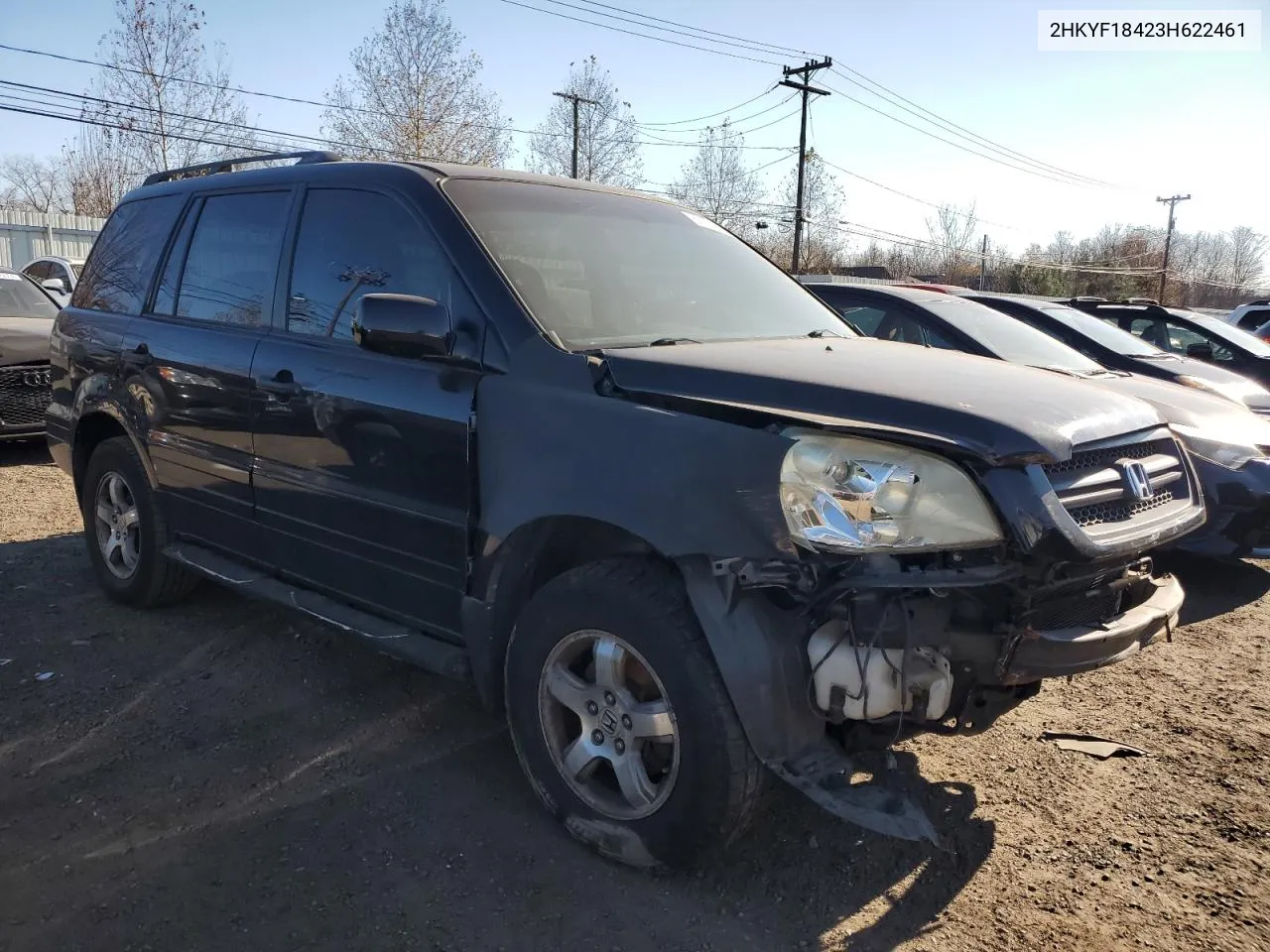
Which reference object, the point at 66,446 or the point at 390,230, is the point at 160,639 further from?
the point at 390,230

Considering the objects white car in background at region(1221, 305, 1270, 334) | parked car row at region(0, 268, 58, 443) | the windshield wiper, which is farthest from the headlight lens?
white car in background at region(1221, 305, 1270, 334)

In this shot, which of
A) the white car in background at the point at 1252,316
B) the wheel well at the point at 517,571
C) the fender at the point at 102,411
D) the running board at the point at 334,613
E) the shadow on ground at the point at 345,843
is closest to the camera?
the shadow on ground at the point at 345,843

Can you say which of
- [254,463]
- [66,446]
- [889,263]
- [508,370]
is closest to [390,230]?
[508,370]

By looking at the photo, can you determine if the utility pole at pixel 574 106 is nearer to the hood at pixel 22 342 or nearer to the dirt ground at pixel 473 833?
the hood at pixel 22 342

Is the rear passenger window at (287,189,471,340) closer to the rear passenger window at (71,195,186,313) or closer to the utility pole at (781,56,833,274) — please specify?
the rear passenger window at (71,195,186,313)

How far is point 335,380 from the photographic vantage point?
11.0ft

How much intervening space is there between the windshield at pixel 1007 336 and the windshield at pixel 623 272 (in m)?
2.82

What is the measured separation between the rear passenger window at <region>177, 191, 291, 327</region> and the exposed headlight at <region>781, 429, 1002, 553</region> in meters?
2.46

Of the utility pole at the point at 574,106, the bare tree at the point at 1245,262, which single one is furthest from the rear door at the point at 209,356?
the bare tree at the point at 1245,262

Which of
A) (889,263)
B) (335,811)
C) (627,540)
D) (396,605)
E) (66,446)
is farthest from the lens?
(889,263)

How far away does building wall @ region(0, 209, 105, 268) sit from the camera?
24.9 m

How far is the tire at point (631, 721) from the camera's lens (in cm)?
246

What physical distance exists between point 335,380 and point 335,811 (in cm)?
147

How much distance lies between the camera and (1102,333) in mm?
7922
